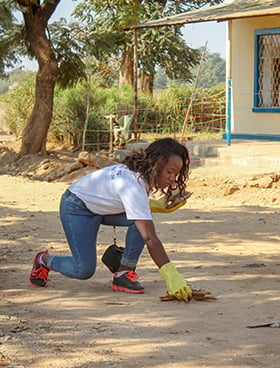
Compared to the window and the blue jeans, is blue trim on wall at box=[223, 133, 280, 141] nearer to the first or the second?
the window

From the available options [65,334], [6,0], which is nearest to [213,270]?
[65,334]

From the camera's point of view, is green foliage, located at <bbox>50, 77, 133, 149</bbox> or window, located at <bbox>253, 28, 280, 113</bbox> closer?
window, located at <bbox>253, 28, 280, 113</bbox>

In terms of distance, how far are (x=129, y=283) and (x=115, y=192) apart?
79cm

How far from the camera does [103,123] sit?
17.8 metres

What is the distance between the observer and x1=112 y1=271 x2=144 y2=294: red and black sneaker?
5.46m

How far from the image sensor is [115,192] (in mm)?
5070

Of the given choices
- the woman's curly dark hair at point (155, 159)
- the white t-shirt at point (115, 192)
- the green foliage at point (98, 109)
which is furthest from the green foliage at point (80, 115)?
the woman's curly dark hair at point (155, 159)

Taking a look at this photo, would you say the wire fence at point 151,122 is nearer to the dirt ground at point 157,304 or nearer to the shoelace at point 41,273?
the dirt ground at point 157,304

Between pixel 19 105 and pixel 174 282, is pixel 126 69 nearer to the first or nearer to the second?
pixel 19 105

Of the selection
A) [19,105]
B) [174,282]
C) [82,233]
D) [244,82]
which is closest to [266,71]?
[244,82]

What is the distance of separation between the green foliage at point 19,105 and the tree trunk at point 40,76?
12.0 ft

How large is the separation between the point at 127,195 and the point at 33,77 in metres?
16.2

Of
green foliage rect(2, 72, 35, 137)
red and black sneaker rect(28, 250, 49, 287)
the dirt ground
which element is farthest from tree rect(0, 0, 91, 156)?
red and black sneaker rect(28, 250, 49, 287)

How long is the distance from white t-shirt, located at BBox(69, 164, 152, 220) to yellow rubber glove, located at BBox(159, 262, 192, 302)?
1.18 feet
